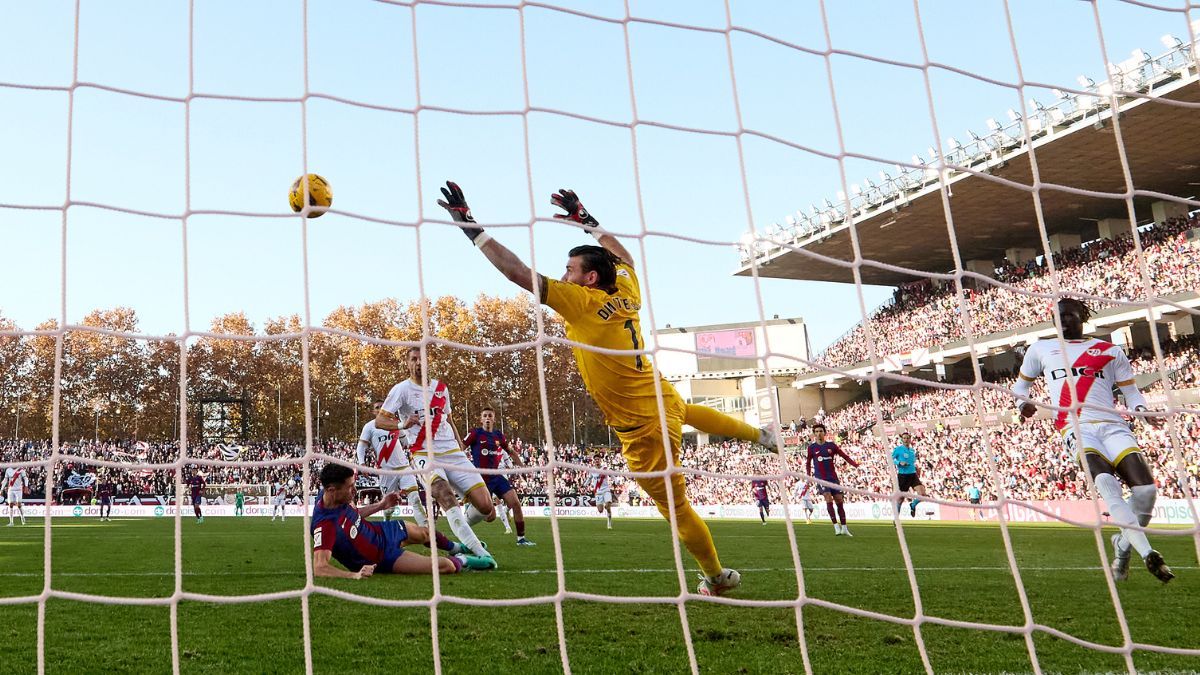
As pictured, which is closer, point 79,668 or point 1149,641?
point 79,668

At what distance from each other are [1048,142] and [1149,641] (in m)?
21.9

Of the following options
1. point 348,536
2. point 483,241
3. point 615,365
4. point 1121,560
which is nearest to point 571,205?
point 615,365

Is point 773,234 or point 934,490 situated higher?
point 773,234

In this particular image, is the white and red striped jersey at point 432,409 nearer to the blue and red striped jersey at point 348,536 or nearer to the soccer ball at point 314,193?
the blue and red striped jersey at point 348,536

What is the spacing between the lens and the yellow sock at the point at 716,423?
16.7 feet

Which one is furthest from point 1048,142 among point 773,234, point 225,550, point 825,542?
point 225,550

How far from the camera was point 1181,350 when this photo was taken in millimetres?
24609

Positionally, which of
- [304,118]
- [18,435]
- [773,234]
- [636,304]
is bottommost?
[636,304]

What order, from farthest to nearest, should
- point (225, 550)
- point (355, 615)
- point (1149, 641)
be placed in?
point (225, 550), point (355, 615), point (1149, 641)

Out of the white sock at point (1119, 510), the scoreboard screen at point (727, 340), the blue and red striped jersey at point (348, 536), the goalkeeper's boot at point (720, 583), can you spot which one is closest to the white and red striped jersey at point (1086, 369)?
the white sock at point (1119, 510)

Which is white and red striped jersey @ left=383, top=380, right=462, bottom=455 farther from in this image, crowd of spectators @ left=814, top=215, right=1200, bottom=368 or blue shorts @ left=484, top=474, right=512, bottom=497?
crowd of spectators @ left=814, top=215, right=1200, bottom=368

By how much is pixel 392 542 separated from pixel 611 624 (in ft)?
8.45

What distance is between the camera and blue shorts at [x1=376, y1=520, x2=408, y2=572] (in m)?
6.20

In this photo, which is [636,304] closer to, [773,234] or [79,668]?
[79,668]
